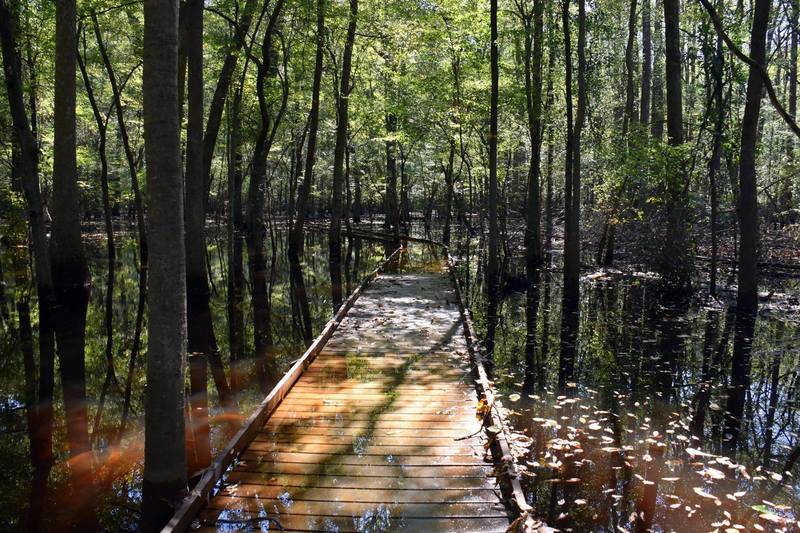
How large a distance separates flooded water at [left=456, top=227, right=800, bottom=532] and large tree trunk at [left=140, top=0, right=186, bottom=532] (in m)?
3.09

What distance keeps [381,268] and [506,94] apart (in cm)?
786

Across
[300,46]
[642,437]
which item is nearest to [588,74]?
[300,46]

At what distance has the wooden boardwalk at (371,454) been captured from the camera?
4199 millimetres

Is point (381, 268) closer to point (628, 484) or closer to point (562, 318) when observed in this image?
point (562, 318)

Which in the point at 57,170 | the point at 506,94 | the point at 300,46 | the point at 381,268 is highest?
the point at 300,46

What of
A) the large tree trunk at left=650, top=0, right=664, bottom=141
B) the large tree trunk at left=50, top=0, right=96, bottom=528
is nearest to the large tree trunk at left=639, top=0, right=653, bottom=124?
the large tree trunk at left=650, top=0, right=664, bottom=141

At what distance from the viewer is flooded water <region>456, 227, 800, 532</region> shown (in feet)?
16.0

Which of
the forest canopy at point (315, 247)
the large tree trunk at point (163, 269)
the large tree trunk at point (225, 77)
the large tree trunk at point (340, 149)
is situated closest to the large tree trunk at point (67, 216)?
the forest canopy at point (315, 247)

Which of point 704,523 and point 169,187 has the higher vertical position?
point 169,187

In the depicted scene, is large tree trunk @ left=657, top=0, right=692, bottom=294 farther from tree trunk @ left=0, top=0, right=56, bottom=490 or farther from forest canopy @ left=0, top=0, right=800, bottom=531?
Result: tree trunk @ left=0, top=0, right=56, bottom=490

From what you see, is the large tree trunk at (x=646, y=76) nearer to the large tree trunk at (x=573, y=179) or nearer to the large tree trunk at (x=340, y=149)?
the large tree trunk at (x=573, y=179)

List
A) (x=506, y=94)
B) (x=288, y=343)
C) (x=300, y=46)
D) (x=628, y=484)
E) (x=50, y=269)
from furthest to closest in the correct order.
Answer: (x=300, y=46)
(x=506, y=94)
(x=50, y=269)
(x=288, y=343)
(x=628, y=484)

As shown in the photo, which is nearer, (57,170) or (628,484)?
(628,484)

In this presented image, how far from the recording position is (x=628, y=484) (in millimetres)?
5230
